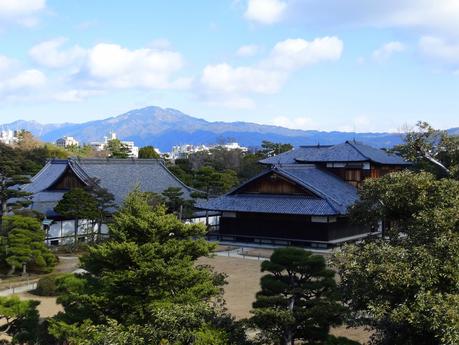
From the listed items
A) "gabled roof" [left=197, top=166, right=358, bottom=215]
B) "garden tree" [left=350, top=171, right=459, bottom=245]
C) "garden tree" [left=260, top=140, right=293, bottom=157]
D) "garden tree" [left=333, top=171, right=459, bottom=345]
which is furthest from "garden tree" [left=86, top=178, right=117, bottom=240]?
"garden tree" [left=260, top=140, right=293, bottom=157]

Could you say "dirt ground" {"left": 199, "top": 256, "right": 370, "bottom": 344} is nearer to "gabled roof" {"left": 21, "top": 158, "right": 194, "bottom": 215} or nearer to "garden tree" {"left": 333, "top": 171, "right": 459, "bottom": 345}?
"garden tree" {"left": 333, "top": 171, "right": 459, "bottom": 345}

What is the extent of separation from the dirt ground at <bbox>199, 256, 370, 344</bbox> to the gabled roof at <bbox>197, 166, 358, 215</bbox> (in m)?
5.97

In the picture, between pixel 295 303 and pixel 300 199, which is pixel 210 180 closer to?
pixel 300 199

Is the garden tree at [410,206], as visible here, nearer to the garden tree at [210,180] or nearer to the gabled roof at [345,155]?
the gabled roof at [345,155]

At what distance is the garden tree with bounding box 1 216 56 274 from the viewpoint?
76.3 ft

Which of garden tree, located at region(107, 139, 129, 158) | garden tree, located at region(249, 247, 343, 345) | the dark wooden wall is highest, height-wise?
garden tree, located at region(107, 139, 129, 158)

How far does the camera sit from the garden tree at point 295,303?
35.0 feet

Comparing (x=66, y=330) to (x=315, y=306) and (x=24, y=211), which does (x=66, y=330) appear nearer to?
(x=315, y=306)

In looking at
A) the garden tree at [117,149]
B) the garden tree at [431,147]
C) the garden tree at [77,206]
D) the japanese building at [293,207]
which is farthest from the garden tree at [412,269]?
the garden tree at [117,149]

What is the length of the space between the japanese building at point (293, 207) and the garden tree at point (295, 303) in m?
20.1

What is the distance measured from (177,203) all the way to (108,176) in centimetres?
791

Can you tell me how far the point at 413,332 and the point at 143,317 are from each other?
18.6 feet

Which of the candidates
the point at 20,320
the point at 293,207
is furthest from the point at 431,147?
the point at 293,207

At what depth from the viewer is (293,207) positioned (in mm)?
33094
